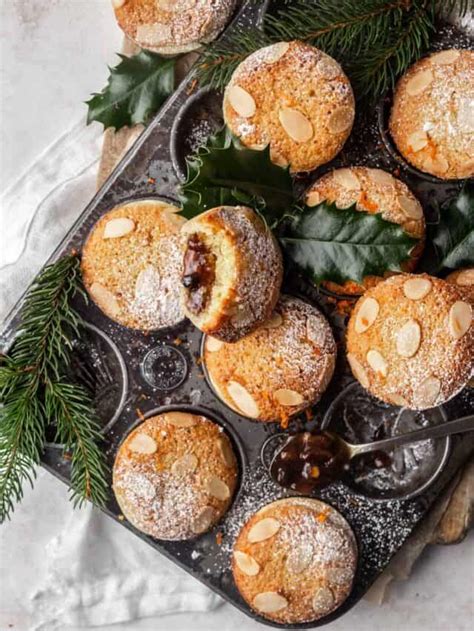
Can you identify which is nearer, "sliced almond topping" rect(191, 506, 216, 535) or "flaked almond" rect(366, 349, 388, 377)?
"flaked almond" rect(366, 349, 388, 377)

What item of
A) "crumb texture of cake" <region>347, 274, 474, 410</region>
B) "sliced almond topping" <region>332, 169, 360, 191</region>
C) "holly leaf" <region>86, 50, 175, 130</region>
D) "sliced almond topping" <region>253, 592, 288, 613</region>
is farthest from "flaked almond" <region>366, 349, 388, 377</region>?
"holly leaf" <region>86, 50, 175, 130</region>

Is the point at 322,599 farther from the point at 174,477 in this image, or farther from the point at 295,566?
the point at 174,477

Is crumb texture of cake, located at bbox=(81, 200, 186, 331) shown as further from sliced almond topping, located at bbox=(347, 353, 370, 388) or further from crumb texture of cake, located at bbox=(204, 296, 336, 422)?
sliced almond topping, located at bbox=(347, 353, 370, 388)

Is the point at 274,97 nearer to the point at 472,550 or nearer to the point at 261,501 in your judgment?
the point at 261,501

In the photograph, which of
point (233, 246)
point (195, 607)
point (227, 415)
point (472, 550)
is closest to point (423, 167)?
point (233, 246)

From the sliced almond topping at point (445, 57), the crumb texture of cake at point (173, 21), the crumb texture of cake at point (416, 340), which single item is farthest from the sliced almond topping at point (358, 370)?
the crumb texture of cake at point (173, 21)

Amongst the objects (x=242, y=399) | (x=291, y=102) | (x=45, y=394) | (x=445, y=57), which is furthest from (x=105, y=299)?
(x=445, y=57)
